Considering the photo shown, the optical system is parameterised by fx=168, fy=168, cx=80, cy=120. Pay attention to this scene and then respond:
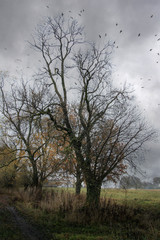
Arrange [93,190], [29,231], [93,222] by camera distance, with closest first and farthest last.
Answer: [29,231] → [93,222] → [93,190]

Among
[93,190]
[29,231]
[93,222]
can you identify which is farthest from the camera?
[93,190]

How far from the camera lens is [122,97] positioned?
1174 centimetres

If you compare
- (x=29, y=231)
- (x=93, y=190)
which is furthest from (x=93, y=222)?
(x=29, y=231)

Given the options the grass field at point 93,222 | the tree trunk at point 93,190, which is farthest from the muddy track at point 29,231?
the tree trunk at point 93,190

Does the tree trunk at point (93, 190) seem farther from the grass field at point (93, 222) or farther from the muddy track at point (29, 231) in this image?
the muddy track at point (29, 231)

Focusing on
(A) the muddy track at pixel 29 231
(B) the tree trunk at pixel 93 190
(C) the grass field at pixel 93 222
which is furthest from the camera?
(B) the tree trunk at pixel 93 190

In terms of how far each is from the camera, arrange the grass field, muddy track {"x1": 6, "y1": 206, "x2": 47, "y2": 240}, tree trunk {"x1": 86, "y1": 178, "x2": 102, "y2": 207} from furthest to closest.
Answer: tree trunk {"x1": 86, "y1": 178, "x2": 102, "y2": 207}
the grass field
muddy track {"x1": 6, "y1": 206, "x2": 47, "y2": 240}

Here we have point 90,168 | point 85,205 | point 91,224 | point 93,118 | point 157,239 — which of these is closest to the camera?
point 157,239

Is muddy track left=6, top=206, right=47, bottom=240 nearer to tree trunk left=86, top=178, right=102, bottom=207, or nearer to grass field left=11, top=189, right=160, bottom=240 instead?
grass field left=11, top=189, right=160, bottom=240

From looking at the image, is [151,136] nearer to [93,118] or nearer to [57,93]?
[93,118]

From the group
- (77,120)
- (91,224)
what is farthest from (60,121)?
(91,224)

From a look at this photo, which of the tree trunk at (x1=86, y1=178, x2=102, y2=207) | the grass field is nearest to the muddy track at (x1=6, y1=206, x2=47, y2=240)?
the grass field

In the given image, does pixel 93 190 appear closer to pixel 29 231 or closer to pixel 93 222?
pixel 93 222

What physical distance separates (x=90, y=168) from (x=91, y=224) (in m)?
3.24
